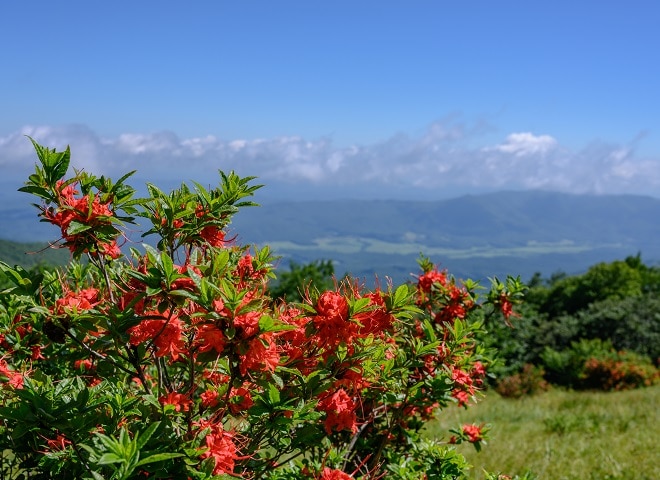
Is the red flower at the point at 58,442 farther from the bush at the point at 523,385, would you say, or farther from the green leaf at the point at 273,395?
the bush at the point at 523,385

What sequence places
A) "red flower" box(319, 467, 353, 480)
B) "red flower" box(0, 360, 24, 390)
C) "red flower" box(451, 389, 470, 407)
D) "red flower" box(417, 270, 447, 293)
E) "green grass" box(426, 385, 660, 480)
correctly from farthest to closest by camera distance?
"green grass" box(426, 385, 660, 480) < "red flower" box(417, 270, 447, 293) < "red flower" box(451, 389, 470, 407) < "red flower" box(0, 360, 24, 390) < "red flower" box(319, 467, 353, 480)

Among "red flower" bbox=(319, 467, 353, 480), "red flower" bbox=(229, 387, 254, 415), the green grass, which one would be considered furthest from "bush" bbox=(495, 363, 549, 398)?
"red flower" bbox=(229, 387, 254, 415)

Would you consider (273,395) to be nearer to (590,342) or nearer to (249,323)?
(249,323)

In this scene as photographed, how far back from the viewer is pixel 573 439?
28.2 feet

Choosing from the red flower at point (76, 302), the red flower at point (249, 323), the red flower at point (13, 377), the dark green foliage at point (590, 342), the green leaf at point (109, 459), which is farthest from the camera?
the dark green foliage at point (590, 342)

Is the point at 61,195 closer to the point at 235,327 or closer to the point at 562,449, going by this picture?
the point at 235,327

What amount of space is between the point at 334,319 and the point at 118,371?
1328 millimetres

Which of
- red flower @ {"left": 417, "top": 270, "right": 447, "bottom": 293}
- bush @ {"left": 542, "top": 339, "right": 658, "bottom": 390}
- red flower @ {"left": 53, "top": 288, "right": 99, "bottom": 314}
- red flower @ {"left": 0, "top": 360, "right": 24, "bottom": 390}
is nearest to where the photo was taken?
red flower @ {"left": 53, "top": 288, "right": 99, "bottom": 314}

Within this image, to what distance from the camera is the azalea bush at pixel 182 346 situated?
→ 2.00 meters

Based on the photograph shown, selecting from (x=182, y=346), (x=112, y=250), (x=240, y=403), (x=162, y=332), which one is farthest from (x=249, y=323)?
(x=112, y=250)

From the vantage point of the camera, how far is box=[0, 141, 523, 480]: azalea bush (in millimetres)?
2002

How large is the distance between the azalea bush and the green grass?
2.15m

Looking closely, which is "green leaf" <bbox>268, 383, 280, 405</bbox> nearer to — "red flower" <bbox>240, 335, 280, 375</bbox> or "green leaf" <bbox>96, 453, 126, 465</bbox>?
"red flower" <bbox>240, 335, 280, 375</bbox>

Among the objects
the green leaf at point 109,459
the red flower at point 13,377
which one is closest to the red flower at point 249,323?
the green leaf at point 109,459
